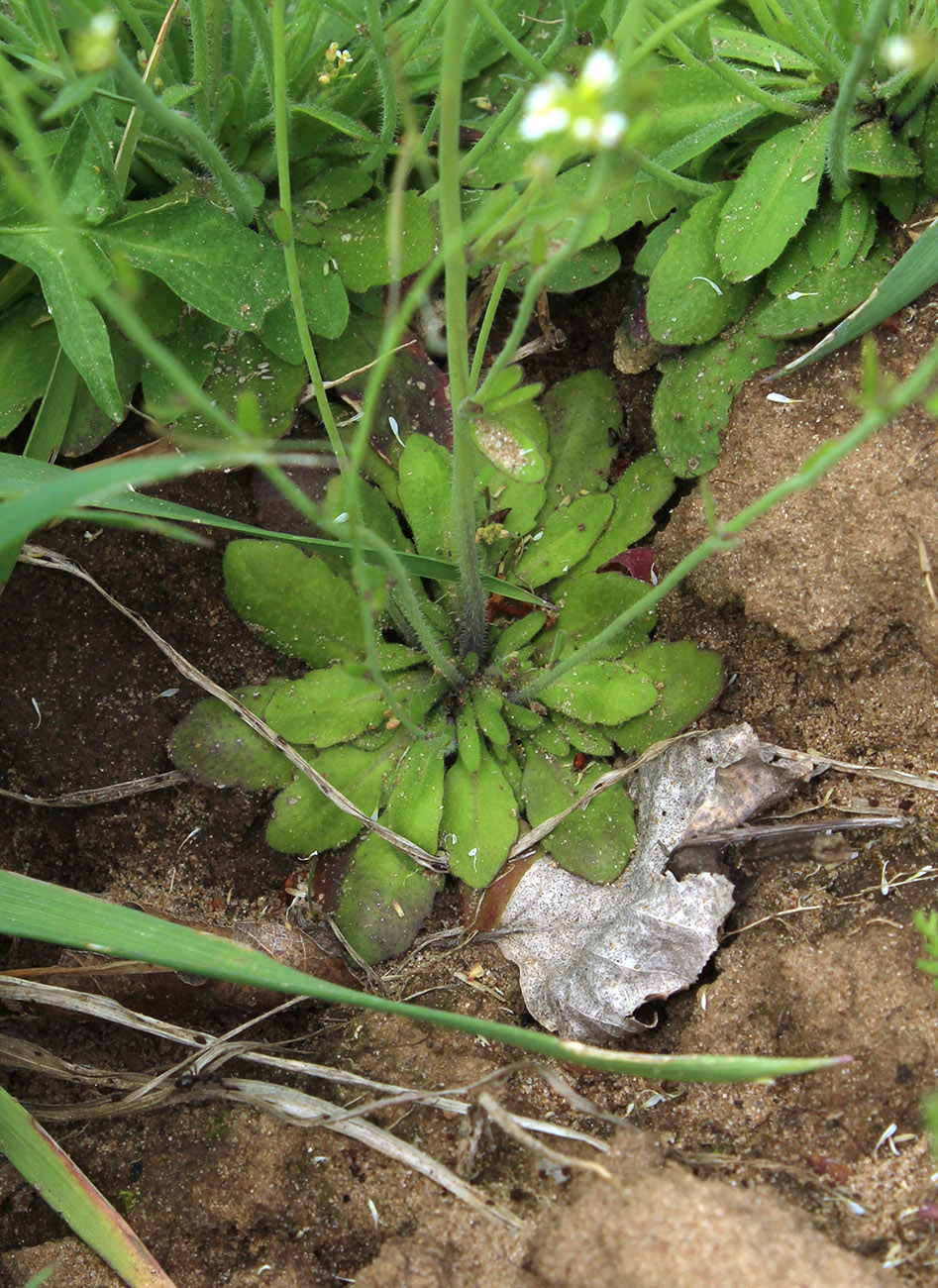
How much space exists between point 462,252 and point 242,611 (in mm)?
1065

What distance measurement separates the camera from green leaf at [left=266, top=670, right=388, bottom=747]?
2.07 meters

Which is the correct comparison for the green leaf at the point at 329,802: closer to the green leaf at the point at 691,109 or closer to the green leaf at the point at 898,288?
the green leaf at the point at 898,288

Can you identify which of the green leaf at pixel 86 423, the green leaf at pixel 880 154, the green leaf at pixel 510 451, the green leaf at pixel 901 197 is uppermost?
the green leaf at pixel 880 154

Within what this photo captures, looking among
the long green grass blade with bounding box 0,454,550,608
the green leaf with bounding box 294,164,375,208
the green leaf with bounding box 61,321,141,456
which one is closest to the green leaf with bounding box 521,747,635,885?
the long green grass blade with bounding box 0,454,550,608

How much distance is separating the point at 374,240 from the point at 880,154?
993mm

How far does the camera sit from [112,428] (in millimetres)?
2150

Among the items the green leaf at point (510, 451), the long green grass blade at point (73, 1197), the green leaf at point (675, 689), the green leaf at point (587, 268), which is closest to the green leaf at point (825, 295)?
the green leaf at point (587, 268)

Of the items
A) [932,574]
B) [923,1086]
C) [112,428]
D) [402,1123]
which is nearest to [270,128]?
[112,428]

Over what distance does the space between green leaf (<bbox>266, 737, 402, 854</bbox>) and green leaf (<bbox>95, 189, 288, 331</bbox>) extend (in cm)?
90

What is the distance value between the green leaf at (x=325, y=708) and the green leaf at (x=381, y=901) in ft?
0.79

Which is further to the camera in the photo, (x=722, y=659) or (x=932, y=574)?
(x=722, y=659)

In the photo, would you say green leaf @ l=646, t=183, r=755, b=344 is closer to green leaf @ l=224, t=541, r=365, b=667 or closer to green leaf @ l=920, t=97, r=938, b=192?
green leaf @ l=920, t=97, r=938, b=192

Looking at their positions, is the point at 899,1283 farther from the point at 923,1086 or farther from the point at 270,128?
the point at 270,128

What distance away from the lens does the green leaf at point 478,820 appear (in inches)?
78.7
